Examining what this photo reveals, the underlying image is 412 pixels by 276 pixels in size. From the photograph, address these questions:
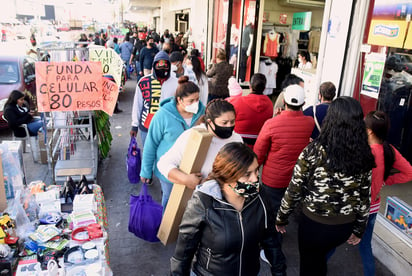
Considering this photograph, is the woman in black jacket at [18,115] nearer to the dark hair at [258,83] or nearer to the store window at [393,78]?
the dark hair at [258,83]

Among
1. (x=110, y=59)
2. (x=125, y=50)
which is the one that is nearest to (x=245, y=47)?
(x=110, y=59)

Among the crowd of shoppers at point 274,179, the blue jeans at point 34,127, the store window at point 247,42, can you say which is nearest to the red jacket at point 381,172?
the crowd of shoppers at point 274,179

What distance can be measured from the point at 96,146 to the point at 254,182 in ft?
14.6

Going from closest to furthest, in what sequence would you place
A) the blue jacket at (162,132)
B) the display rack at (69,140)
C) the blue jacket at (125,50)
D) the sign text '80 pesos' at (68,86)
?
the blue jacket at (162,132) < the sign text '80 pesos' at (68,86) < the display rack at (69,140) < the blue jacket at (125,50)

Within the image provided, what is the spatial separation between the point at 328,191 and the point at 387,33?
2819mm

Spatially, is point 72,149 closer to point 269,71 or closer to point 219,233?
point 219,233

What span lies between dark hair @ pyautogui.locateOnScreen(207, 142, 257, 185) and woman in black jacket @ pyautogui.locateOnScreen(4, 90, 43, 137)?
5.13 m

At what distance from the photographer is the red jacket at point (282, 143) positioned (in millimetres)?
3316

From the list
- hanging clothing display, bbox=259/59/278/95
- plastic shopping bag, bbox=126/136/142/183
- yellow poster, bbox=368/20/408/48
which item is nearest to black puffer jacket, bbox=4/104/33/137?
plastic shopping bag, bbox=126/136/142/183

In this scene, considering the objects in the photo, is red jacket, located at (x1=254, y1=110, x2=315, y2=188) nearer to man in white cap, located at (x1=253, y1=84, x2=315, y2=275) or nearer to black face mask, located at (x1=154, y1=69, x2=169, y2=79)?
man in white cap, located at (x1=253, y1=84, x2=315, y2=275)

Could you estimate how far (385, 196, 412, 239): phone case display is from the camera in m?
3.76

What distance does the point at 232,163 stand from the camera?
6.23ft

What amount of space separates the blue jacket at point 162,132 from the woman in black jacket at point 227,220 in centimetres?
132

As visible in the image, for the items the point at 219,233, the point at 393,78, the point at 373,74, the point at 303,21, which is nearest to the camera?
the point at 219,233
